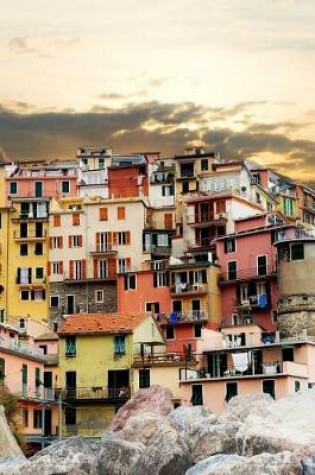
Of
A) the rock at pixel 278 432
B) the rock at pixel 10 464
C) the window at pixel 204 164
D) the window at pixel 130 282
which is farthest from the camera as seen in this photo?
the window at pixel 204 164

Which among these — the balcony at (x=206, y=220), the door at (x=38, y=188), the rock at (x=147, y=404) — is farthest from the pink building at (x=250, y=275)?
the door at (x=38, y=188)

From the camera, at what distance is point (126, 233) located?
91.9 metres

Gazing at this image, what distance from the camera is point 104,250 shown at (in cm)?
9131

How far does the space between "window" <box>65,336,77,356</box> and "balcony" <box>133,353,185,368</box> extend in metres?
4.31

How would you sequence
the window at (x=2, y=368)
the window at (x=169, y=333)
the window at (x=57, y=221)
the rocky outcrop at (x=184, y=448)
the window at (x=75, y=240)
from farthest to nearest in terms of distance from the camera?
the window at (x=57, y=221)
the window at (x=75, y=240)
the window at (x=169, y=333)
the window at (x=2, y=368)
the rocky outcrop at (x=184, y=448)

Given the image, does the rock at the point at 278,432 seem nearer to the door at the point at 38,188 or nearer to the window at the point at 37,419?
the window at the point at 37,419

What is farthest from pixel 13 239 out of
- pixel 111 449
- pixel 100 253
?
pixel 111 449

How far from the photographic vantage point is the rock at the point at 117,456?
32.9 m

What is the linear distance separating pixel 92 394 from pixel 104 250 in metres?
24.6

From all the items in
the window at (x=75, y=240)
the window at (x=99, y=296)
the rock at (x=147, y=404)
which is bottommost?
the rock at (x=147, y=404)

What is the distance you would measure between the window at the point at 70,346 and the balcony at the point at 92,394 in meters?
2.34

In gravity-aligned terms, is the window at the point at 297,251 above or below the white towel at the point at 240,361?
above

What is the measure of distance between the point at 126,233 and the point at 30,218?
8.94 m

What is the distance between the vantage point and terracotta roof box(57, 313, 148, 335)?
69.2 metres
